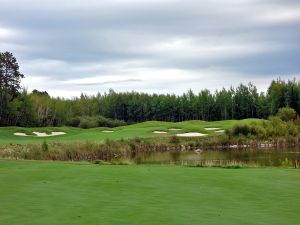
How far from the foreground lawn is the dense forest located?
68.8 meters

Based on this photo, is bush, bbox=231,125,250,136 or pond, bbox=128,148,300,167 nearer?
pond, bbox=128,148,300,167

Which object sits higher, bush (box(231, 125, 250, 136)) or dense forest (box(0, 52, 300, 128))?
dense forest (box(0, 52, 300, 128))

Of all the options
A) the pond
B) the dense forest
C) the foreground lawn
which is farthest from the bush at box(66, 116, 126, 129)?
the foreground lawn

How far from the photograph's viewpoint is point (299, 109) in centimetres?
10188

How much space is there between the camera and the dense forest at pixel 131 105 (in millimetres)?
85062

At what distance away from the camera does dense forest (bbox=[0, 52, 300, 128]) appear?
85062mm

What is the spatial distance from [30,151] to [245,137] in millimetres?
34674

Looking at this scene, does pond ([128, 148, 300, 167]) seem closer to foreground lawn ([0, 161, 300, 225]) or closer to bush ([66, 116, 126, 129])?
foreground lawn ([0, 161, 300, 225])

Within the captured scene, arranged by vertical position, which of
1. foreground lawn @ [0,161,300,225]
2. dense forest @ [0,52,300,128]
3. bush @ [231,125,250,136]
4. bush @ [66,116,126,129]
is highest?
dense forest @ [0,52,300,128]

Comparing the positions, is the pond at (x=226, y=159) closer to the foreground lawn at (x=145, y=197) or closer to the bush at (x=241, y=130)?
the foreground lawn at (x=145, y=197)

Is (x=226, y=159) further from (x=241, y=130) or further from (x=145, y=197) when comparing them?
(x=145, y=197)

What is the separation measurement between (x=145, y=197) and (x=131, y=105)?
5027 inches

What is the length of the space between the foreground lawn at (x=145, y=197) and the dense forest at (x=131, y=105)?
68795mm

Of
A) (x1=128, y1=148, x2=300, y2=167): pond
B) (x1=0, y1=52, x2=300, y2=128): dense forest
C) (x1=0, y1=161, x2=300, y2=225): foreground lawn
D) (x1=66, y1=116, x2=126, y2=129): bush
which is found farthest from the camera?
(x1=66, y1=116, x2=126, y2=129): bush
